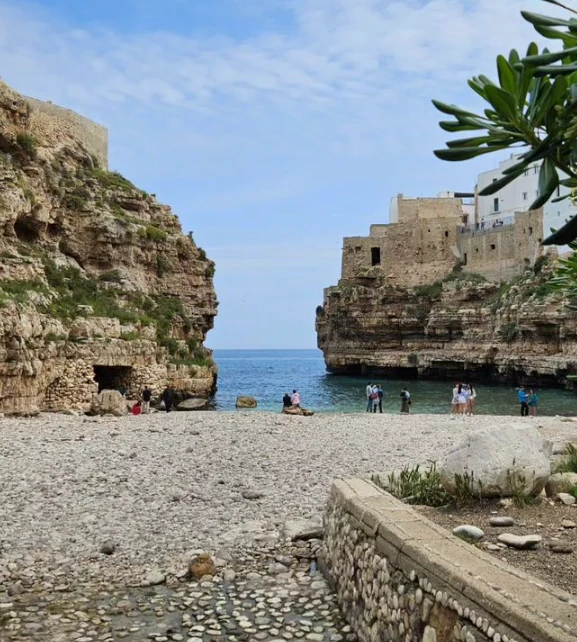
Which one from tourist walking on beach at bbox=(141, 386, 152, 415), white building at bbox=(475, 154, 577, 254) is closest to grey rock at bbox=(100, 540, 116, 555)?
tourist walking on beach at bbox=(141, 386, 152, 415)

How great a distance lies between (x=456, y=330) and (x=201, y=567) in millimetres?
57508

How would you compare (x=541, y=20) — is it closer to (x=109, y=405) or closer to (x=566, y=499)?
(x=566, y=499)

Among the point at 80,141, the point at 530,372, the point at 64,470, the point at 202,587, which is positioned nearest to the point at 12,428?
the point at 64,470

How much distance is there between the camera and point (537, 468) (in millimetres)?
7297

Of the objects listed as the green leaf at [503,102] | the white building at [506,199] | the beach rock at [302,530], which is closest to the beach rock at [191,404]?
the beach rock at [302,530]

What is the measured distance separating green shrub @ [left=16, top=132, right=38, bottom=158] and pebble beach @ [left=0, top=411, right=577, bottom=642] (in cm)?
1535

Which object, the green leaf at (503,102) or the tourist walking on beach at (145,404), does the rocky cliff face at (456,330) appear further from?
the green leaf at (503,102)

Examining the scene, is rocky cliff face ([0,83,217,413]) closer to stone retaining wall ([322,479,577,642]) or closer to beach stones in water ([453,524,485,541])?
stone retaining wall ([322,479,577,642])

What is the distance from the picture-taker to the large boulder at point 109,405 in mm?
23587

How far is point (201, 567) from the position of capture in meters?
7.11

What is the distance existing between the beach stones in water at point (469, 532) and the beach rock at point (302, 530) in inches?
99.5

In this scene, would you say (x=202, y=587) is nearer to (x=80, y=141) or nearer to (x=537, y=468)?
(x=537, y=468)

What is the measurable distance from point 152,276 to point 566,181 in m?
32.9

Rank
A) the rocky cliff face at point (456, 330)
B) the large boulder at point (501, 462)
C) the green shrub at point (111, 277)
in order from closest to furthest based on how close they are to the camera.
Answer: the large boulder at point (501, 462) < the green shrub at point (111, 277) < the rocky cliff face at point (456, 330)
